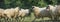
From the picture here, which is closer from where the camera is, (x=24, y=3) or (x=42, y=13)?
(x=42, y=13)

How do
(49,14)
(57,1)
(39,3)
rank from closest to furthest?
(49,14)
(39,3)
(57,1)

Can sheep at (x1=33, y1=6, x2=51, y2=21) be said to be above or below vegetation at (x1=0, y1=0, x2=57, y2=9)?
below

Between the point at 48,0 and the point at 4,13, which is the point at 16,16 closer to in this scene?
the point at 4,13

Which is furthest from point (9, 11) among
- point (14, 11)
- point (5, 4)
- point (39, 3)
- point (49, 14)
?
point (5, 4)

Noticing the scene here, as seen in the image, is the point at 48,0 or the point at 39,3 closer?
the point at 39,3

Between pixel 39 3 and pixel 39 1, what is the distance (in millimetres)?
249

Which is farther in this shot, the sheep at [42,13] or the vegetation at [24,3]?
the vegetation at [24,3]

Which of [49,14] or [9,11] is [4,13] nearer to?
[9,11]

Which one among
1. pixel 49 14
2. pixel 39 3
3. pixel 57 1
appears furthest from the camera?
pixel 57 1

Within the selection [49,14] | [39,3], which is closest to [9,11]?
[49,14]

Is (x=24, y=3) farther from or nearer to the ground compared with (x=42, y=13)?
farther from the ground

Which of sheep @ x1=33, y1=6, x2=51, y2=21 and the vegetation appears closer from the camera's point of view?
sheep @ x1=33, y1=6, x2=51, y2=21

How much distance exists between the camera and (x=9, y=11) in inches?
357

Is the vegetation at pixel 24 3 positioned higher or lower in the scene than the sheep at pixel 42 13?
higher
